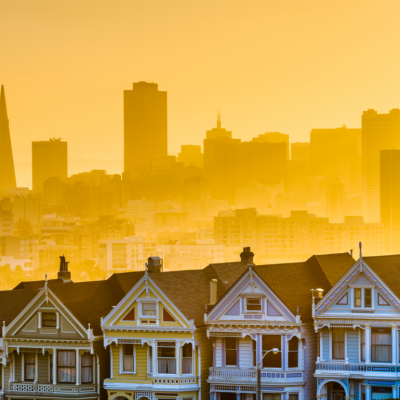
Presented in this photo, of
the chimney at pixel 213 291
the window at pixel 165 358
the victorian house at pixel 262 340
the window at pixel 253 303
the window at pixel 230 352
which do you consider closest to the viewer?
the victorian house at pixel 262 340

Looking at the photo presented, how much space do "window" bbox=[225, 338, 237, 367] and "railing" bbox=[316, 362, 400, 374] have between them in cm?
388

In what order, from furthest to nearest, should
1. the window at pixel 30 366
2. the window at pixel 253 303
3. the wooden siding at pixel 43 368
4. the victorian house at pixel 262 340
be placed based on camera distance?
the window at pixel 30 366, the wooden siding at pixel 43 368, the window at pixel 253 303, the victorian house at pixel 262 340

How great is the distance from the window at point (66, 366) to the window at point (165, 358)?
4117 mm

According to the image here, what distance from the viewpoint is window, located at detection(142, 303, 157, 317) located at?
51.6m

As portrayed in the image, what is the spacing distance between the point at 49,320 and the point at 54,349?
53.8 inches

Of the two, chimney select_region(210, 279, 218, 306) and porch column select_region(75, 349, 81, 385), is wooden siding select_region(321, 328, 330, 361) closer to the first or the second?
chimney select_region(210, 279, 218, 306)

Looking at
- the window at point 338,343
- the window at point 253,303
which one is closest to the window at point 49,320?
the window at point 253,303

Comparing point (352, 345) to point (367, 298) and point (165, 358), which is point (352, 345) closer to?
point (367, 298)

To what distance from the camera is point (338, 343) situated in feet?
162

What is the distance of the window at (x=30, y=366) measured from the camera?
5416 cm

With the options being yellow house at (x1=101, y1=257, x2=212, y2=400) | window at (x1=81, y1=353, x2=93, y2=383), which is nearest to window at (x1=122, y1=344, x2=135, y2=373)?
yellow house at (x1=101, y1=257, x2=212, y2=400)

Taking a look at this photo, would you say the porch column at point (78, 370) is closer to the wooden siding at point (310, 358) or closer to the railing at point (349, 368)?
the wooden siding at point (310, 358)

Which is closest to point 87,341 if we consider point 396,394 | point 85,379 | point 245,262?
point 85,379

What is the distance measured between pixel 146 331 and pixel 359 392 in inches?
376
